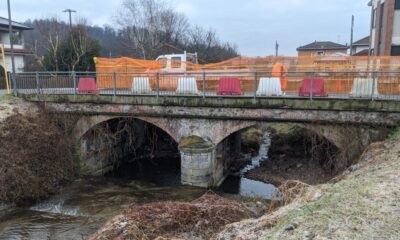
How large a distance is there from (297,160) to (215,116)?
258 inches

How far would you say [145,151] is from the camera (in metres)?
19.9

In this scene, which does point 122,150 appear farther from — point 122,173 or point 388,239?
point 388,239

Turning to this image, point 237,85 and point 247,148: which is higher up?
point 237,85

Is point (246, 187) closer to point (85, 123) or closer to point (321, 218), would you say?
point (85, 123)

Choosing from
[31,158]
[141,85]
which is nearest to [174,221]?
[31,158]

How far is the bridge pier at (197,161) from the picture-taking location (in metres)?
12.8

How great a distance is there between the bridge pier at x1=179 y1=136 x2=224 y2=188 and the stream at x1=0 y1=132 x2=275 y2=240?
0.39m

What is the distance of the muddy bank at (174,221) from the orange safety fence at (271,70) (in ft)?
21.1

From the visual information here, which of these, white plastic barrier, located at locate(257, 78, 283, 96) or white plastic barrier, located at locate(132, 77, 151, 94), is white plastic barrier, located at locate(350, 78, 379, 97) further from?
white plastic barrier, located at locate(132, 77, 151, 94)

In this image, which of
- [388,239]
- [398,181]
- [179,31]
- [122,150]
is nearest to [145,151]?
[122,150]

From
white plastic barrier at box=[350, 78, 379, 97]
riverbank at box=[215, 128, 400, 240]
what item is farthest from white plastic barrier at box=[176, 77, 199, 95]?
riverbank at box=[215, 128, 400, 240]

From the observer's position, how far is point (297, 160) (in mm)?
16938

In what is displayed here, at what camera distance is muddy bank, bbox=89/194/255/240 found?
21.2 ft

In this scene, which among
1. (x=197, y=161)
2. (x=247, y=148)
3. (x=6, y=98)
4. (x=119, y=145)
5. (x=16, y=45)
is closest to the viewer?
(x=197, y=161)
